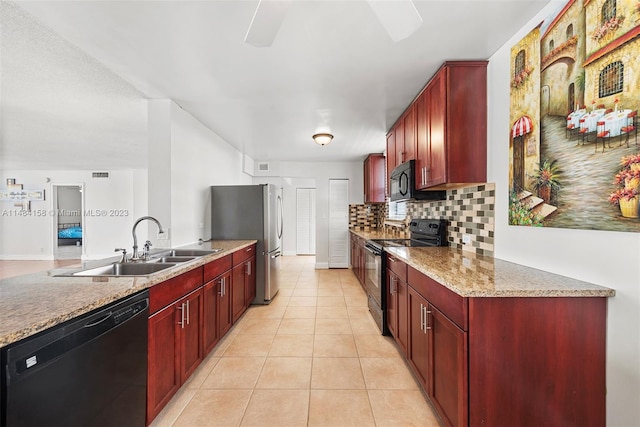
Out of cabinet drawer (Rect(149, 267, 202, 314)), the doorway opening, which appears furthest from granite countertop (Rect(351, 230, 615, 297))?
the doorway opening

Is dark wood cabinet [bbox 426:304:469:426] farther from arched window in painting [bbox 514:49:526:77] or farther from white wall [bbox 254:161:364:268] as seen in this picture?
white wall [bbox 254:161:364:268]

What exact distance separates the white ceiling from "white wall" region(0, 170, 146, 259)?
3.53 metres

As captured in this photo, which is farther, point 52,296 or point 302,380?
point 302,380

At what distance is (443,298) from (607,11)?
4.90 feet

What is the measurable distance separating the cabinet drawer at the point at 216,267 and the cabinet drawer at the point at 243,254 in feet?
0.48

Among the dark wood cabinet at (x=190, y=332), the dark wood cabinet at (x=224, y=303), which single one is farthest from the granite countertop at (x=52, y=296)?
the dark wood cabinet at (x=224, y=303)

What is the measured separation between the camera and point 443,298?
1.38 metres

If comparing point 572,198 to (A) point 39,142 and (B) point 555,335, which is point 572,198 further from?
(A) point 39,142

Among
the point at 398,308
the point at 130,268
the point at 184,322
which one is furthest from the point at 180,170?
the point at 398,308

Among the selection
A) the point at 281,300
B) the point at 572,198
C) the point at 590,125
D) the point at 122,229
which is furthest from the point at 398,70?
the point at 122,229

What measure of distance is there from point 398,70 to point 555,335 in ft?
6.41

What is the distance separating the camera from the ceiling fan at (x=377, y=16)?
3.76ft

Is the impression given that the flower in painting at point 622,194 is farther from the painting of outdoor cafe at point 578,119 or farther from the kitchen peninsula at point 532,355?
the kitchen peninsula at point 532,355

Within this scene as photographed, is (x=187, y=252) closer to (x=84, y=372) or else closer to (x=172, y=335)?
(x=172, y=335)
